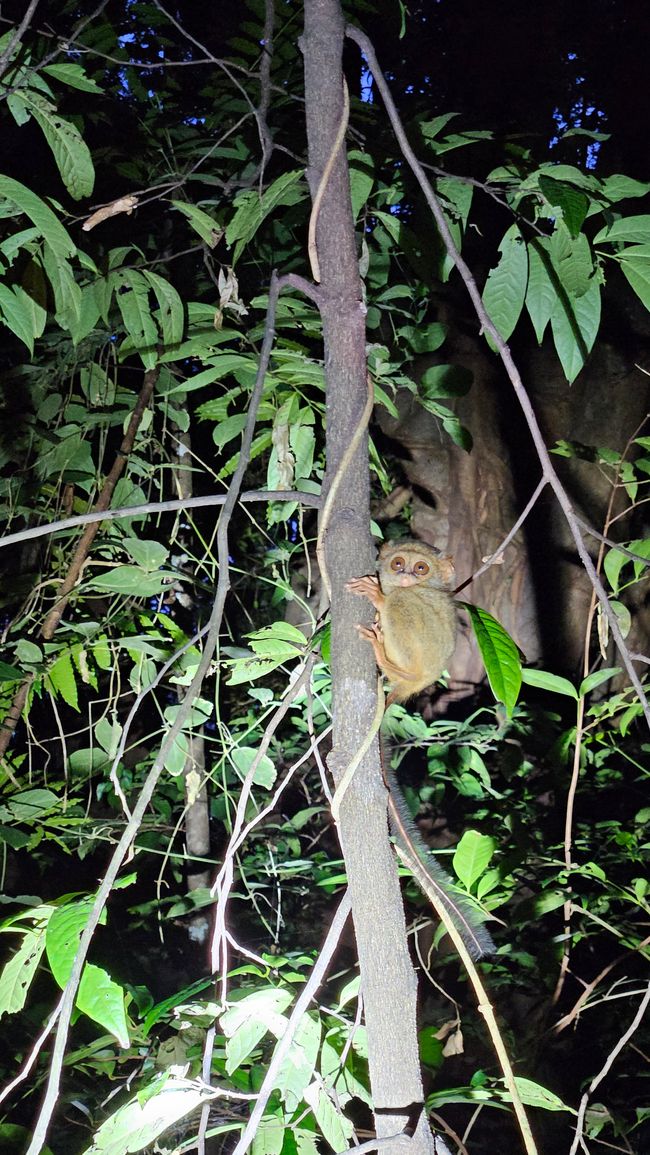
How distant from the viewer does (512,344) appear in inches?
176

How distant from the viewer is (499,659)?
1.46 meters

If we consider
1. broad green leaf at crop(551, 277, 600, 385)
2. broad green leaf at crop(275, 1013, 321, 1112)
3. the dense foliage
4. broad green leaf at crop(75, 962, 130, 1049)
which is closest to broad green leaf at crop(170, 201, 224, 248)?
the dense foliage

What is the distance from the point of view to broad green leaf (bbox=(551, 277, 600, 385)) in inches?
61.6

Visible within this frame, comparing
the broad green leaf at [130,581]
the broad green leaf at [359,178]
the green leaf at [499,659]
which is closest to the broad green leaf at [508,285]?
the broad green leaf at [359,178]

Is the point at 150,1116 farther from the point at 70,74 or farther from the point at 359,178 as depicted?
the point at 70,74

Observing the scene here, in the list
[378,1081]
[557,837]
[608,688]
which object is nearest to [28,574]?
[378,1081]

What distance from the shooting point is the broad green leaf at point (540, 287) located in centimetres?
161

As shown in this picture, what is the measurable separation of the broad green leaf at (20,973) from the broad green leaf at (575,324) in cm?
139

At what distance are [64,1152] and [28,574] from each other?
1941 millimetres

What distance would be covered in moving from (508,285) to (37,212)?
35.2 inches

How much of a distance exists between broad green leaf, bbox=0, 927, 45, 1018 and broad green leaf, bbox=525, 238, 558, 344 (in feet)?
4.67

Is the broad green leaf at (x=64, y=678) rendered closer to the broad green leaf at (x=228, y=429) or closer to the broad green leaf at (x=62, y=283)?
the broad green leaf at (x=228, y=429)

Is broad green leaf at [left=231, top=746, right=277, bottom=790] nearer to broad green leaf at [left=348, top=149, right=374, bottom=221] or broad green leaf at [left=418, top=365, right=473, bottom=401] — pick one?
broad green leaf at [left=418, top=365, right=473, bottom=401]

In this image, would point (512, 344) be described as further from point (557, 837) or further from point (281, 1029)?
point (281, 1029)
